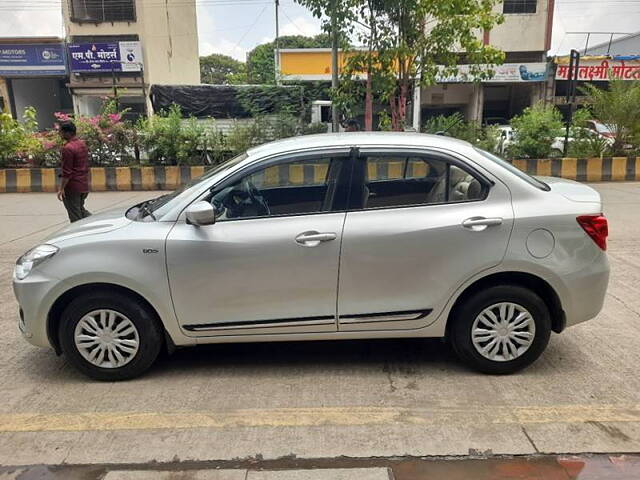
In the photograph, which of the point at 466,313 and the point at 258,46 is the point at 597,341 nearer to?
the point at 466,313

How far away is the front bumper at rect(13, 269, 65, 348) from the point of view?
3.52 meters

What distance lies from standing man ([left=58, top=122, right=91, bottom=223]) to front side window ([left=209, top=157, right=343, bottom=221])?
4.05 meters

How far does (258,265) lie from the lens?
349cm

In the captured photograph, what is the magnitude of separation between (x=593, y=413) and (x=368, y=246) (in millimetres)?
1703

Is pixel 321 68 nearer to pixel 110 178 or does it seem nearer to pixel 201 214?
pixel 110 178

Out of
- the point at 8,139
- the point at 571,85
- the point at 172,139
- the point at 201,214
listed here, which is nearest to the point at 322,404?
the point at 201,214

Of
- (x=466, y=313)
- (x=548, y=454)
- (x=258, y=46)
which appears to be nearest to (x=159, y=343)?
(x=466, y=313)

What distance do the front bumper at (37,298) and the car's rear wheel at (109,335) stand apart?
0.12m

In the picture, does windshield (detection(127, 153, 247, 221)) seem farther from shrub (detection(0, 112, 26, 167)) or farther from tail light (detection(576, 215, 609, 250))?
shrub (detection(0, 112, 26, 167))

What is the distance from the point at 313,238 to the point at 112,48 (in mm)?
29429

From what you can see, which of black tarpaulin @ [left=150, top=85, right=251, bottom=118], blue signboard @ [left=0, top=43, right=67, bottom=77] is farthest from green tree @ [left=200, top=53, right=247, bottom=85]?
black tarpaulin @ [left=150, top=85, right=251, bottom=118]

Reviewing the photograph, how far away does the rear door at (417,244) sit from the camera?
350 centimetres

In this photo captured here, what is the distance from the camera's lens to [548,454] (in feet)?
9.39

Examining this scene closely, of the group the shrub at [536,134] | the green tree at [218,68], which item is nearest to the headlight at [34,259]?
the shrub at [536,134]
